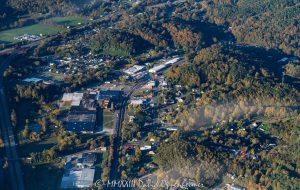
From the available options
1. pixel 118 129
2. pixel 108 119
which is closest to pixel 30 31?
pixel 108 119

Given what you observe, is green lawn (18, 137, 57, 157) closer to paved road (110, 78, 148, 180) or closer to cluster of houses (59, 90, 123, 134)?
cluster of houses (59, 90, 123, 134)

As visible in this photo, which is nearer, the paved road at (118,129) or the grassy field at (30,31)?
the paved road at (118,129)

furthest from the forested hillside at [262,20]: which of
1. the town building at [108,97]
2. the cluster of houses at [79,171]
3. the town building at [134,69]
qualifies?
Result: the cluster of houses at [79,171]

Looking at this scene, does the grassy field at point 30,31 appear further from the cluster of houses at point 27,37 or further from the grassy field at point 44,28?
the cluster of houses at point 27,37

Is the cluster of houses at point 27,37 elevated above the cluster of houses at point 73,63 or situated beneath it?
elevated above

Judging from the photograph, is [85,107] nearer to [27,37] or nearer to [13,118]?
[13,118]

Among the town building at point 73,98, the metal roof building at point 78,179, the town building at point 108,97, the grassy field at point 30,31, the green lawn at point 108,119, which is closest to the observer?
the metal roof building at point 78,179
